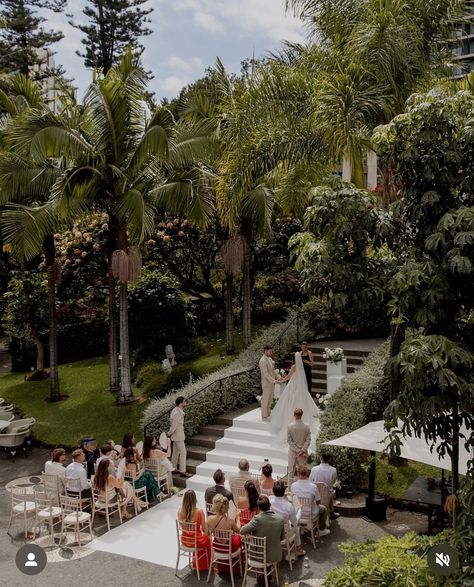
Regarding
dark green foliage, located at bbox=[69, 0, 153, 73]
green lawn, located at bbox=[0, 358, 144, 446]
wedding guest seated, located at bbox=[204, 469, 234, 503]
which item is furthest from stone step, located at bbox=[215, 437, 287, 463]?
dark green foliage, located at bbox=[69, 0, 153, 73]

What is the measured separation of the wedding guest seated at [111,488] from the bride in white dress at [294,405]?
3809mm

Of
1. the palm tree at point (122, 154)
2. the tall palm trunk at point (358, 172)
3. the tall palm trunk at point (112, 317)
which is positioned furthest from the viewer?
the tall palm trunk at point (112, 317)

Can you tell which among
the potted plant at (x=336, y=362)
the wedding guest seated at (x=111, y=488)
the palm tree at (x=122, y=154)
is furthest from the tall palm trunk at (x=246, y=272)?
the wedding guest seated at (x=111, y=488)

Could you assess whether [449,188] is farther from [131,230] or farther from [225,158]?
[131,230]

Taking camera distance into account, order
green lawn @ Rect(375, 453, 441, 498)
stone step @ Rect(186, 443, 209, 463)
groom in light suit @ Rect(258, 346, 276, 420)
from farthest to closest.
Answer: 1. groom in light suit @ Rect(258, 346, 276, 420)
2. stone step @ Rect(186, 443, 209, 463)
3. green lawn @ Rect(375, 453, 441, 498)

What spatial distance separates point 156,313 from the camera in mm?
Result: 20984

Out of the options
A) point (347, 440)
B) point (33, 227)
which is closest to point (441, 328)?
point (347, 440)

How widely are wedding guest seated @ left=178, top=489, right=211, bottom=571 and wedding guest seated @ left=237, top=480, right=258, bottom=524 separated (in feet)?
2.14

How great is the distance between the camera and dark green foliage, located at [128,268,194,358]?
20.8 meters

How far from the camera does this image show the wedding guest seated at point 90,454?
13.1 m

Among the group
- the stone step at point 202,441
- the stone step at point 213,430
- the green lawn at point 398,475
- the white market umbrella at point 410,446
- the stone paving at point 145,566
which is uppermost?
the white market umbrella at point 410,446

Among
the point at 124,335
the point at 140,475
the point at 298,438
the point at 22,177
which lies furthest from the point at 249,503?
the point at 22,177

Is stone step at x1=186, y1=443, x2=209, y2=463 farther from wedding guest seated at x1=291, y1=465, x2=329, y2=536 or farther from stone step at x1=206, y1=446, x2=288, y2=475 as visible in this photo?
wedding guest seated at x1=291, y1=465, x2=329, y2=536

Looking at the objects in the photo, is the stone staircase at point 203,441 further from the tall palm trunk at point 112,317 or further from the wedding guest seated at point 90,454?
the tall palm trunk at point 112,317
